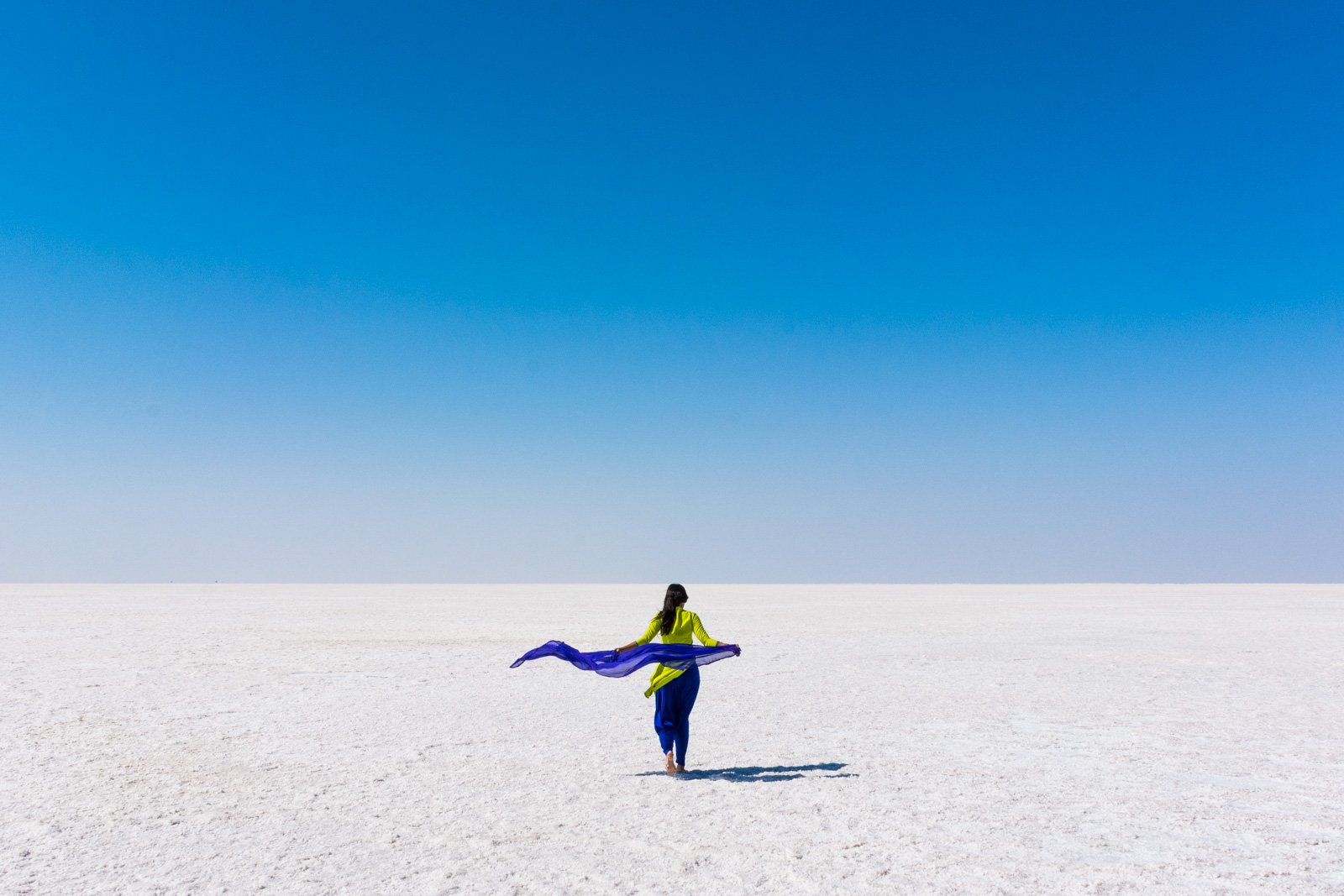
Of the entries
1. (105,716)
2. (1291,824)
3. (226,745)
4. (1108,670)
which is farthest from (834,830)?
(1108,670)

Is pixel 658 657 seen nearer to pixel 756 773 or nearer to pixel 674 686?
pixel 674 686

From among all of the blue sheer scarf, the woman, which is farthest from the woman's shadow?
the blue sheer scarf

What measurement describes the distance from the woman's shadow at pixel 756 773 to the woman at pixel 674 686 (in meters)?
0.15

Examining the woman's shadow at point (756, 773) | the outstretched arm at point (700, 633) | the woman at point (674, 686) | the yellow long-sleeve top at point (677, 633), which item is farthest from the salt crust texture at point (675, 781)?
the outstretched arm at point (700, 633)

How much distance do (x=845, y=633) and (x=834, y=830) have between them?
17.8m

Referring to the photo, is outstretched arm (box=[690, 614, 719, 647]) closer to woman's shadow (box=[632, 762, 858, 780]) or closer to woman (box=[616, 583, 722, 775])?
woman (box=[616, 583, 722, 775])

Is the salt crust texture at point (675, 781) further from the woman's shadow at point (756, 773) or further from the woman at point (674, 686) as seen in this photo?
the woman at point (674, 686)

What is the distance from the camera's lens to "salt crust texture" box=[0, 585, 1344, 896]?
4883 millimetres

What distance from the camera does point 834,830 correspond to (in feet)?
18.4

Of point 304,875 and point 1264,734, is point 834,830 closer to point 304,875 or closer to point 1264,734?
point 304,875

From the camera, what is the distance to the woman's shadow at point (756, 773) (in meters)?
7.07

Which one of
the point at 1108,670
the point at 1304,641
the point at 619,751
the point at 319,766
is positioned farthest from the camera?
the point at 1304,641

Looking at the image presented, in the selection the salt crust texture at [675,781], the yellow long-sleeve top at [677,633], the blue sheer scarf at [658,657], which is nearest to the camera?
the salt crust texture at [675,781]

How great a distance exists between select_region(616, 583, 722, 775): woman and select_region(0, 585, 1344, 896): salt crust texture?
33cm
